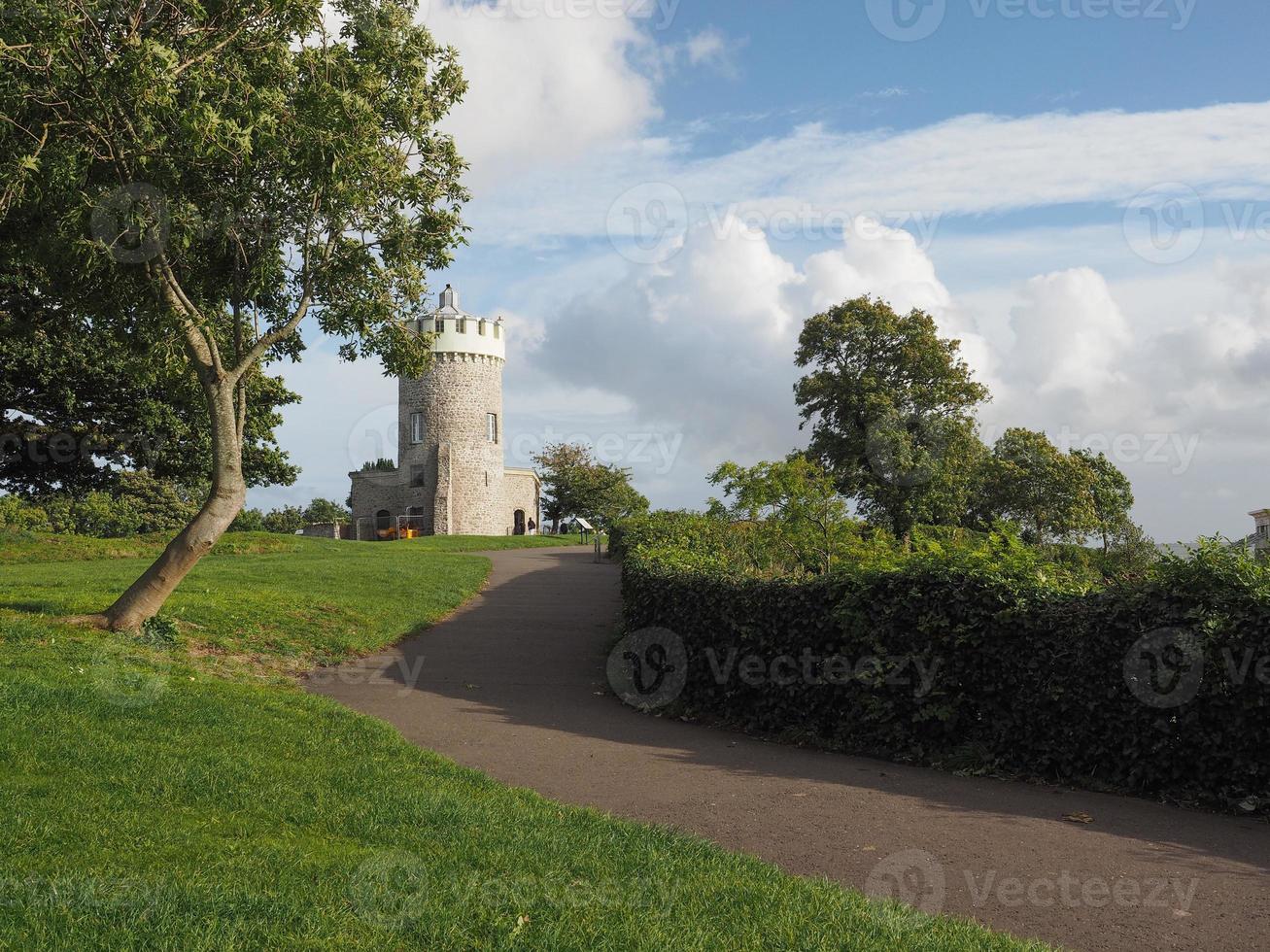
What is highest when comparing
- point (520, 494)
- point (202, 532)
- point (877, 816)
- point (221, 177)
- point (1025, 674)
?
point (221, 177)

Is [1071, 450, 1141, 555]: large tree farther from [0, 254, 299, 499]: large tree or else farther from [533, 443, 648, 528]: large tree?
[0, 254, 299, 499]: large tree

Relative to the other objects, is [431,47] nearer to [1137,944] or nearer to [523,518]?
[1137,944]

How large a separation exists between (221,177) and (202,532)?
5.21 metres

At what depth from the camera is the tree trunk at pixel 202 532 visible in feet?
44.6

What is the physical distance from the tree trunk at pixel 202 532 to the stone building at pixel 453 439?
142 feet

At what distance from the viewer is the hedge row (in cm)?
771

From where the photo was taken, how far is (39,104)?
12.5m

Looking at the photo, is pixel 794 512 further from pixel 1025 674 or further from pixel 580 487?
pixel 580 487

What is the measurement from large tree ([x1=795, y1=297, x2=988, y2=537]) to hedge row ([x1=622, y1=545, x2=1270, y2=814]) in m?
29.5

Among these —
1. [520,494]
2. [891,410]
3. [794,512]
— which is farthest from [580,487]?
[794,512]

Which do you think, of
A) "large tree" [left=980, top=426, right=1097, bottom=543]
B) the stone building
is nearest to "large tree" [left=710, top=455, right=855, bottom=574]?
"large tree" [left=980, top=426, right=1097, bottom=543]

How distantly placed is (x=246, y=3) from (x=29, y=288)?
18.7 m

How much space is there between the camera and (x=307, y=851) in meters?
5.47

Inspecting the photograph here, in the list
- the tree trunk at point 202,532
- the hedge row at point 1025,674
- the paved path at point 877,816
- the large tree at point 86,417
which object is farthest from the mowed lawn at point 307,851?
the large tree at point 86,417
